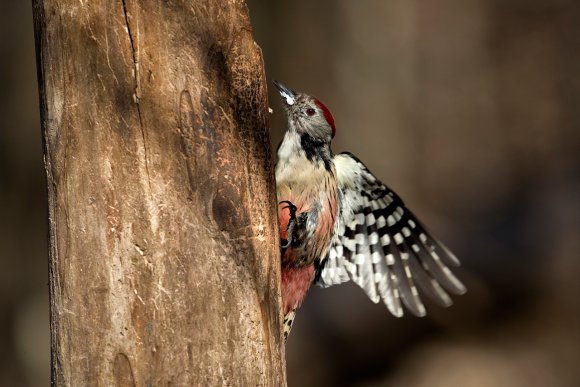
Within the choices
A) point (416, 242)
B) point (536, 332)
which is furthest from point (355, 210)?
point (536, 332)

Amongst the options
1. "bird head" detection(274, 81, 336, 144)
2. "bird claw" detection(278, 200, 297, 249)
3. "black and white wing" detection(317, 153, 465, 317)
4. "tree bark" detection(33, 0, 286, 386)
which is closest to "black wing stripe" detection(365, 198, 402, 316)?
"black and white wing" detection(317, 153, 465, 317)

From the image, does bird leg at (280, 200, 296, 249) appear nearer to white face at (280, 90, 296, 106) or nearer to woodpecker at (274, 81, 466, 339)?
woodpecker at (274, 81, 466, 339)

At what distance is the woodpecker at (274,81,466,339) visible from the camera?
386cm

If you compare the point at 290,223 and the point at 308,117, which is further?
the point at 308,117

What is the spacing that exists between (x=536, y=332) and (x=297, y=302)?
4701mm

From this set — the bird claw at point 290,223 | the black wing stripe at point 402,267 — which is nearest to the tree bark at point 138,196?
the bird claw at point 290,223

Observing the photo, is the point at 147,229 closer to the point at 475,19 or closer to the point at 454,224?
the point at 454,224

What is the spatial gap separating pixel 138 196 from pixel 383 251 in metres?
2.20

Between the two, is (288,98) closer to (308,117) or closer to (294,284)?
Result: (308,117)

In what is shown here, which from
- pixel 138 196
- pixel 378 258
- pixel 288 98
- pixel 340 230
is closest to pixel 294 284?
pixel 340 230

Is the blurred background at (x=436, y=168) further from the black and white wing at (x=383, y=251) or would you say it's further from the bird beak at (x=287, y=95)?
the bird beak at (x=287, y=95)

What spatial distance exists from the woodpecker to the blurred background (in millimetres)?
2992

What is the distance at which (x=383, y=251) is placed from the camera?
14.5 ft

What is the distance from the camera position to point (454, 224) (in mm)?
8742
